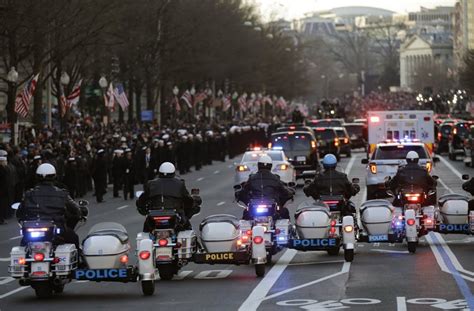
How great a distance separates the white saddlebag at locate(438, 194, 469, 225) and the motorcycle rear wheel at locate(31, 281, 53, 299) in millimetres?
8151

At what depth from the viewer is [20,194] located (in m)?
39.1

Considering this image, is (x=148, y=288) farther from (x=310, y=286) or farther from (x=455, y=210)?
(x=455, y=210)

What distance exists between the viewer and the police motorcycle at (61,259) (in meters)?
18.5

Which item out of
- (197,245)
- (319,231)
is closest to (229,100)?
(319,231)

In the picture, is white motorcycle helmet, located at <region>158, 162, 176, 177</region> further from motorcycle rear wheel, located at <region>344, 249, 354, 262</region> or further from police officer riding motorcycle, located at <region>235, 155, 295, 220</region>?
motorcycle rear wheel, located at <region>344, 249, 354, 262</region>

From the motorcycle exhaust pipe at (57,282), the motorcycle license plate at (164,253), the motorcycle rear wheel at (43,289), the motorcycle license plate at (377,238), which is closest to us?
the motorcycle exhaust pipe at (57,282)

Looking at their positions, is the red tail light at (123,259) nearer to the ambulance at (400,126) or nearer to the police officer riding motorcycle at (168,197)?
the police officer riding motorcycle at (168,197)

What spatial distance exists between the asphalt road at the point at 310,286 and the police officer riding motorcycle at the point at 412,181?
37.7 inches

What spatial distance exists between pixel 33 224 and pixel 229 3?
97.8 metres

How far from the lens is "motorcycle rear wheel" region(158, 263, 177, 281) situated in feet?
68.3

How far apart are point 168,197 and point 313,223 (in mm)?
2827

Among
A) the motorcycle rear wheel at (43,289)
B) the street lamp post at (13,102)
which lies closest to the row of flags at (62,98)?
the street lamp post at (13,102)

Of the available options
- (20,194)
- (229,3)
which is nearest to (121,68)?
(229,3)

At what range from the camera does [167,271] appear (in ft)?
68.9
